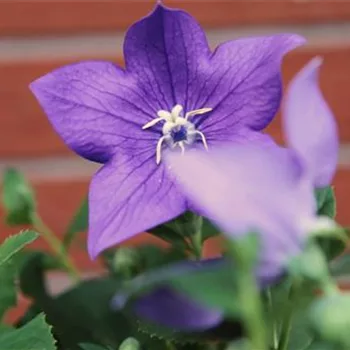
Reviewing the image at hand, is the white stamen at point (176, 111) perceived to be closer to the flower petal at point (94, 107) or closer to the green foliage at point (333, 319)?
the flower petal at point (94, 107)

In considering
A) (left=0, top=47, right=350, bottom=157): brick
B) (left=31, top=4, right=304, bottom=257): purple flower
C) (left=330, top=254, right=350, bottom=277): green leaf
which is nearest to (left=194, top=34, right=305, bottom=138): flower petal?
(left=31, top=4, right=304, bottom=257): purple flower

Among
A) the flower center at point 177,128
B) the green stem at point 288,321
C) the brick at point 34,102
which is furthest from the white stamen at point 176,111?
the brick at point 34,102

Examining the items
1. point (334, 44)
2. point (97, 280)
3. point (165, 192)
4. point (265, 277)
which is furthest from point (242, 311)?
point (334, 44)

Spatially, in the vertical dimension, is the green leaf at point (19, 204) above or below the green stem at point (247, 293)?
below

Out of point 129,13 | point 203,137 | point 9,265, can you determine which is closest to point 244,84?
point 203,137

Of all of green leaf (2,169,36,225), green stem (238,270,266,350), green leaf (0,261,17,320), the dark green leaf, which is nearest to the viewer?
green stem (238,270,266,350)

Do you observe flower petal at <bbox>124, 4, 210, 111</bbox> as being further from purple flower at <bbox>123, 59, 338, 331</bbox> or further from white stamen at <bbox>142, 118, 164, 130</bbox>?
purple flower at <bbox>123, 59, 338, 331</bbox>

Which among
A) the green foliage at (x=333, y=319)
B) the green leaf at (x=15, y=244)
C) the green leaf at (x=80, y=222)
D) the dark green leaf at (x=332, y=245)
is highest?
the green foliage at (x=333, y=319)
